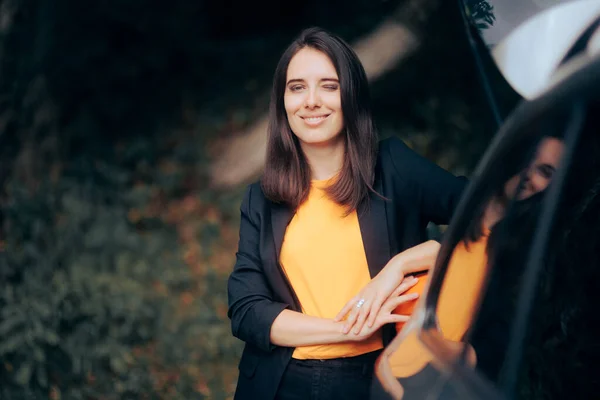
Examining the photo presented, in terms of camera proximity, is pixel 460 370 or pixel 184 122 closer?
pixel 460 370

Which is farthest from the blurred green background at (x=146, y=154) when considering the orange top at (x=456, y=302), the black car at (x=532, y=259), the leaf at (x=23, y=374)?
the black car at (x=532, y=259)

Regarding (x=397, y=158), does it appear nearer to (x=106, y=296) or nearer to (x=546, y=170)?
(x=546, y=170)

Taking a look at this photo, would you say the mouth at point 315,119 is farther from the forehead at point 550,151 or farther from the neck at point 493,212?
the forehead at point 550,151

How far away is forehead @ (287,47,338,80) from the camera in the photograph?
2.39 m

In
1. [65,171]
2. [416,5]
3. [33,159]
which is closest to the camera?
[416,5]

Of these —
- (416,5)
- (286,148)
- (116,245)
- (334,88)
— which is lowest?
(116,245)

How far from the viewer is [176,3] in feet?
29.9

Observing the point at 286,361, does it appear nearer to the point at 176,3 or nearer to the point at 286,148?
the point at 286,148

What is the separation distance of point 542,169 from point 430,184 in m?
0.74

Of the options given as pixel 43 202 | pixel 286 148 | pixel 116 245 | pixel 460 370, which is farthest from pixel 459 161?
pixel 460 370

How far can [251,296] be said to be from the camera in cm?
238

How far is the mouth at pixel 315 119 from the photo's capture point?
239cm

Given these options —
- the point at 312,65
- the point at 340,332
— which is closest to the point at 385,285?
the point at 340,332

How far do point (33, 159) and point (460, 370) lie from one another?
19.9 feet
